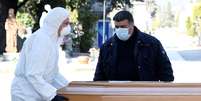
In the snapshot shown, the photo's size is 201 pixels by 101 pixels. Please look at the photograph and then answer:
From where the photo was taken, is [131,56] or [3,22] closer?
[131,56]

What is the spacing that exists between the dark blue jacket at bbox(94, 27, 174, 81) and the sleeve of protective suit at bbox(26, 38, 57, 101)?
146 centimetres

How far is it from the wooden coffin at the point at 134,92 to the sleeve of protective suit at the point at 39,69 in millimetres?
118

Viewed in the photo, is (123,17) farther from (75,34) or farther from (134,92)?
(75,34)

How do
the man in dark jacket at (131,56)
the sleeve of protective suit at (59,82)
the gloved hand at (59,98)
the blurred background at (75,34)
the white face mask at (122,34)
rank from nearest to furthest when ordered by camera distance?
1. the gloved hand at (59,98)
2. the sleeve of protective suit at (59,82)
3. the white face mask at (122,34)
4. the man in dark jacket at (131,56)
5. the blurred background at (75,34)

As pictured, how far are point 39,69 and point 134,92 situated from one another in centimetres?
78

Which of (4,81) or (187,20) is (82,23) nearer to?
(4,81)

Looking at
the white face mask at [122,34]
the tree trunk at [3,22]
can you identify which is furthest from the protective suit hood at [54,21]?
the tree trunk at [3,22]

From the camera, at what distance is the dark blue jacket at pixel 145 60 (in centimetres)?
616

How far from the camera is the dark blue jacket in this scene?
616 cm

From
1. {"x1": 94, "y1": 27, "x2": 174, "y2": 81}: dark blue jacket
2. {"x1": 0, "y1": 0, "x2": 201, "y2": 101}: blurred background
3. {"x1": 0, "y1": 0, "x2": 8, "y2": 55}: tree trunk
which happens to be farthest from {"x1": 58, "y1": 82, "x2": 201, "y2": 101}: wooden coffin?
{"x1": 0, "y1": 0, "x2": 8, "y2": 55}: tree trunk

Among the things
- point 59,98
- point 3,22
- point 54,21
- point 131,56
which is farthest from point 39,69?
point 3,22

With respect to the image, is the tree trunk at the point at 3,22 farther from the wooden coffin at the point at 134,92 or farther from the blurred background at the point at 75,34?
the wooden coffin at the point at 134,92

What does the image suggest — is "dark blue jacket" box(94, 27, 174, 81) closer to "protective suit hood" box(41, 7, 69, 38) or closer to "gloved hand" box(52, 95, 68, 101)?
"protective suit hood" box(41, 7, 69, 38)

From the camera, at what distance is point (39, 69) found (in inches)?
190
